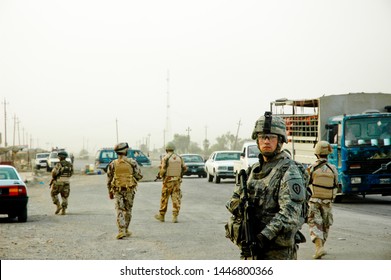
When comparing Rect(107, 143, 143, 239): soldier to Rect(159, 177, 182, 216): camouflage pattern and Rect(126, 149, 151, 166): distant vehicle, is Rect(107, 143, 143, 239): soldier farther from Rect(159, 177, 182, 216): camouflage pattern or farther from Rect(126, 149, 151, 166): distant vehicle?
Rect(126, 149, 151, 166): distant vehicle

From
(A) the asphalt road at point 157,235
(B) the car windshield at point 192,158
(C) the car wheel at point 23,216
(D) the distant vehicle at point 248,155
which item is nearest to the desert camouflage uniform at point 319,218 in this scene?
(A) the asphalt road at point 157,235

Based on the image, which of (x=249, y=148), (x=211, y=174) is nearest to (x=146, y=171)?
(x=211, y=174)

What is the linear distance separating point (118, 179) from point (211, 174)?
19.6 metres

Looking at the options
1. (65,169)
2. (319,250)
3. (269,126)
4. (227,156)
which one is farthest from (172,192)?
(227,156)

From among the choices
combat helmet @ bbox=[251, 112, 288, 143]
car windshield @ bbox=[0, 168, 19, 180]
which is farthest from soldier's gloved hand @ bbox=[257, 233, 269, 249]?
car windshield @ bbox=[0, 168, 19, 180]

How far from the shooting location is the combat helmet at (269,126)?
18.7 ft

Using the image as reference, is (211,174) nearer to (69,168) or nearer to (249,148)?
(249,148)

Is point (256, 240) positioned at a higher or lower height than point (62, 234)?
higher

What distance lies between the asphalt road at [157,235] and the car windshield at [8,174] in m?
0.97

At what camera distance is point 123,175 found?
12820mm

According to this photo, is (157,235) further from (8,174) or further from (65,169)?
(65,169)

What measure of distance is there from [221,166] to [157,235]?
18.3 metres

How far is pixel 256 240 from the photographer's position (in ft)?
18.1
